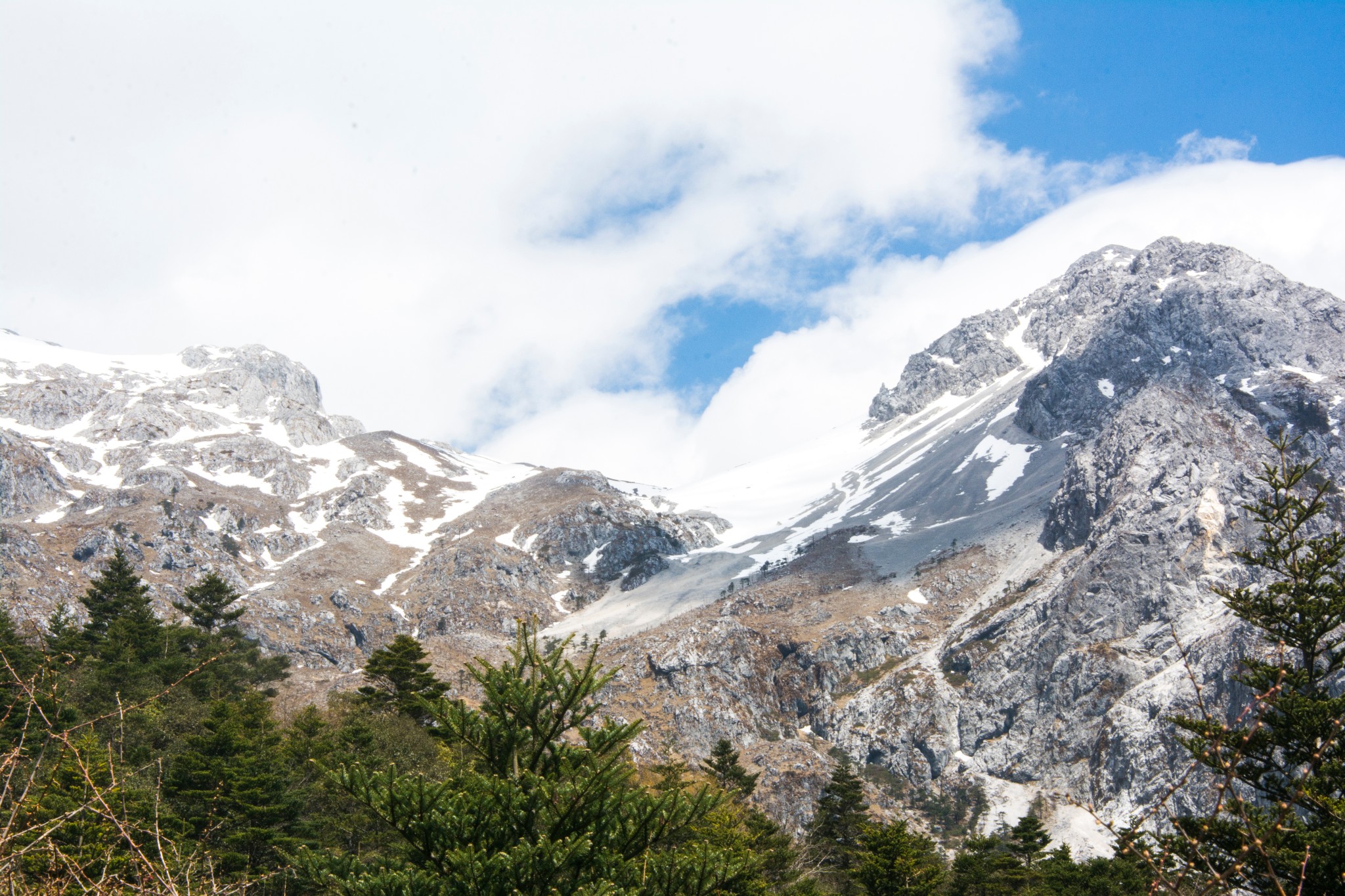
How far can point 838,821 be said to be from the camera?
4803 cm

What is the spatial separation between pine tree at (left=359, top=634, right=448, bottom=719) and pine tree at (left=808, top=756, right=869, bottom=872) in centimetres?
2346

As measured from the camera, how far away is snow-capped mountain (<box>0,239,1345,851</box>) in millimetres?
95688

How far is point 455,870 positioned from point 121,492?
159296 mm

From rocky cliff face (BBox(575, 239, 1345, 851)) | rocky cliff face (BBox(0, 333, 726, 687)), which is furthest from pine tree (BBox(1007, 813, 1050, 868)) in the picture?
rocky cliff face (BBox(0, 333, 726, 687))

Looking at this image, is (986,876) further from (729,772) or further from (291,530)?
(291,530)

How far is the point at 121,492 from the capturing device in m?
141

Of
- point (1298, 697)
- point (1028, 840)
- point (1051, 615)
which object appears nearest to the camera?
point (1298, 697)

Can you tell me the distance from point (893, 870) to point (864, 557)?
112818 millimetres

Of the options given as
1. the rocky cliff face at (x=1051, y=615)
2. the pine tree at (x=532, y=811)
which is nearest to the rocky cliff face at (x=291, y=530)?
the rocky cliff face at (x=1051, y=615)

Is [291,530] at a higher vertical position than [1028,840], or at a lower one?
higher

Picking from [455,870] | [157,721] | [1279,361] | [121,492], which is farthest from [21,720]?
[1279,361]

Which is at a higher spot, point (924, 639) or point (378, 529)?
point (378, 529)

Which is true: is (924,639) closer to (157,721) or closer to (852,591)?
(852,591)

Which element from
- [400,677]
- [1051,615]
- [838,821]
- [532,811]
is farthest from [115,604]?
[1051,615]
